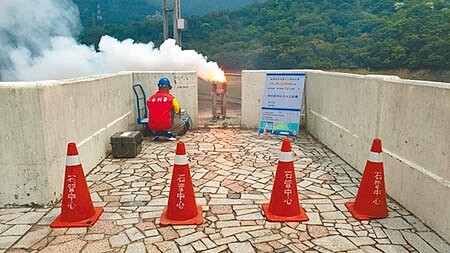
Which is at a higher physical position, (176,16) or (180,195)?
(176,16)

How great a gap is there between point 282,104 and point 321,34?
16.1 metres

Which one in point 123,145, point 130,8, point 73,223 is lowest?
point 73,223

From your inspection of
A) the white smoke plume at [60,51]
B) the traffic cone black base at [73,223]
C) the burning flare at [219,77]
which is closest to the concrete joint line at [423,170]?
the traffic cone black base at [73,223]

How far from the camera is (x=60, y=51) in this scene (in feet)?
78.9

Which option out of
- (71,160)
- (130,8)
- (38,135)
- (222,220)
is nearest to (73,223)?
(71,160)

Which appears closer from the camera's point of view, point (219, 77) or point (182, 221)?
point (182, 221)

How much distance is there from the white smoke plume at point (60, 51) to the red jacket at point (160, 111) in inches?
109

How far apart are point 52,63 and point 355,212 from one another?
2263 centimetres

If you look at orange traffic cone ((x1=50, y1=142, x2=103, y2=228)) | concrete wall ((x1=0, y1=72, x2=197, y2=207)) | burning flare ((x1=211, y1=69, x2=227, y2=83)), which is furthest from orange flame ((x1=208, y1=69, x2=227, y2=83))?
orange traffic cone ((x1=50, y1=142, x2=103, y2=228))

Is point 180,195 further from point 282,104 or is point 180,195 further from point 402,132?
point 282,104

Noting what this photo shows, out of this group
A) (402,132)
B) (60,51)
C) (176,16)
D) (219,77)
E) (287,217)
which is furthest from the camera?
(60,51)

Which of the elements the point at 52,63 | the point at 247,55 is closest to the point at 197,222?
the point at 247,55

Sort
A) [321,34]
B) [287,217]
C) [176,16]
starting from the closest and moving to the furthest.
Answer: [287,217], [176,16], [321,34]

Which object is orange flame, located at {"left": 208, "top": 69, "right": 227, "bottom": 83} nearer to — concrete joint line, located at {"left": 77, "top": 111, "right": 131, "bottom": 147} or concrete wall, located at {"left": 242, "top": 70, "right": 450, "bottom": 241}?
concrete joint line, located at {"left": 77, "top": 111, "right": 131, "bottom": 147}
